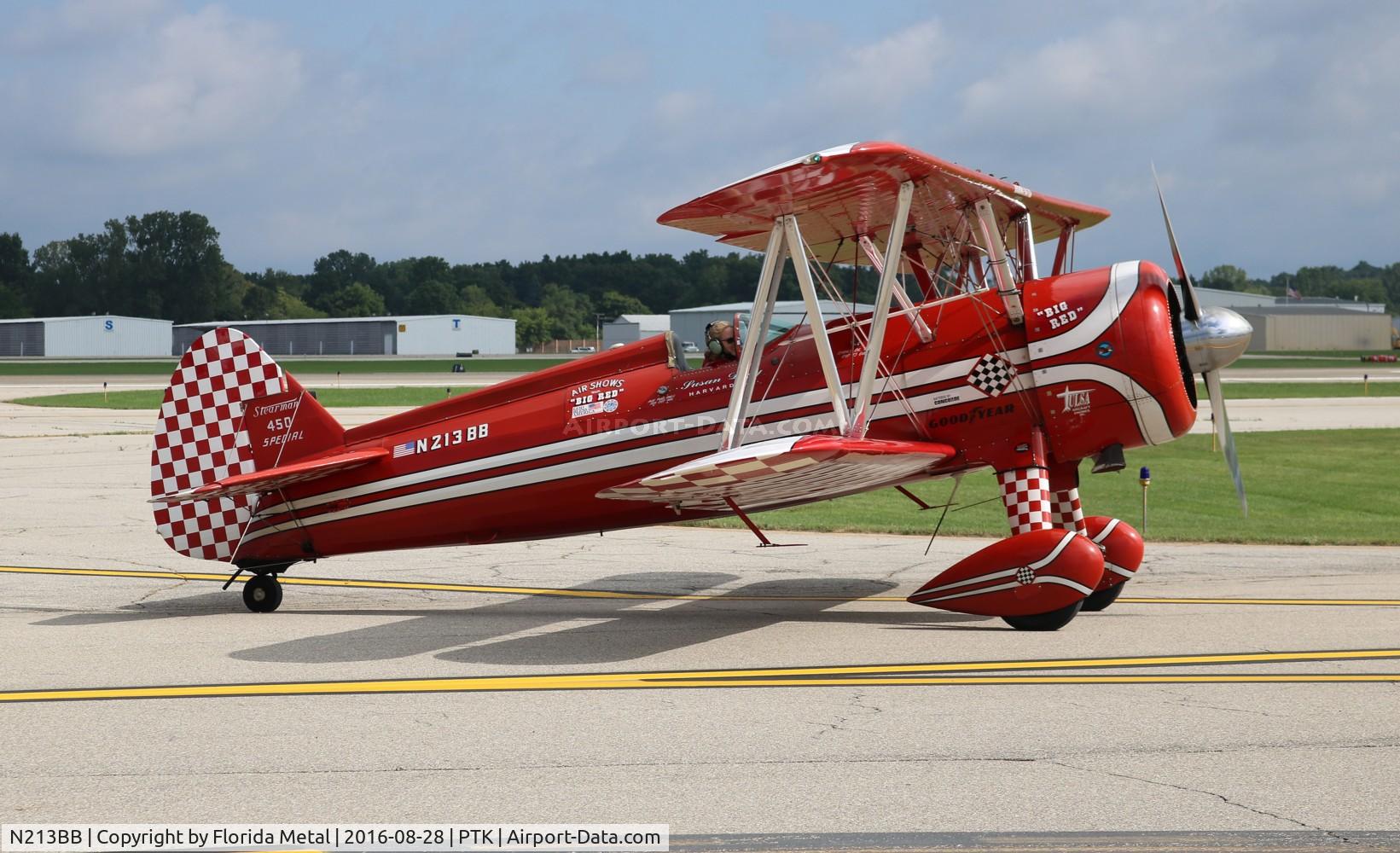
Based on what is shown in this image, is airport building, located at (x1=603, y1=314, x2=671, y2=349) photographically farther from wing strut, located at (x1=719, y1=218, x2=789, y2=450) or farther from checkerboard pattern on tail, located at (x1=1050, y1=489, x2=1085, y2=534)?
wing strut, located at (x1=719, y1=218, x2=789, y2=450)

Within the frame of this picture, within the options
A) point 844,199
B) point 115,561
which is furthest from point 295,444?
point 844,199

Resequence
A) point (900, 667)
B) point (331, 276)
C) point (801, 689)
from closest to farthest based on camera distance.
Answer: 1. point (801, 689)
2. point (900, 667)
3. point (331, 276)

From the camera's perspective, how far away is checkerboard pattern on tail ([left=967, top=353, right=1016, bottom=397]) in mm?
9500

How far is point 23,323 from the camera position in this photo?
11350 cm

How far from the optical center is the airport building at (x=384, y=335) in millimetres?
113688

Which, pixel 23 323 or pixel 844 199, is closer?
pixel 844 199

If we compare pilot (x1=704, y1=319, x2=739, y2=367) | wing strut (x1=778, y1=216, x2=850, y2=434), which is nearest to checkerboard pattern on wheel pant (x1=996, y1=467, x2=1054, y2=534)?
wing strut (x1=778, y1=216, x2=850, y2=434)

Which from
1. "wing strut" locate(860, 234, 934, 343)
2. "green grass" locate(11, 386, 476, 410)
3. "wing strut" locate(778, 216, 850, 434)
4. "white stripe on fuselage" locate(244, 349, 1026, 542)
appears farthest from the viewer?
"green grass" locate(11, 386, 476, 410)

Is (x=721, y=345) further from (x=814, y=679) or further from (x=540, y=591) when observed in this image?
(x=814, y=679)

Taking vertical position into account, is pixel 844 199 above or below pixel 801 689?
above

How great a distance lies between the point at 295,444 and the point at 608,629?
3.65 metres

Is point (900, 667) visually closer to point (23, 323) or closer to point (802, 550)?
point (802, 550)

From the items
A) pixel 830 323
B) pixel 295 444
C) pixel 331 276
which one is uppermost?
pixel 331 276

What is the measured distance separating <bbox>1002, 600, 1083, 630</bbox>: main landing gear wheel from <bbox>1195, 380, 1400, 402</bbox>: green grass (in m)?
33.7
